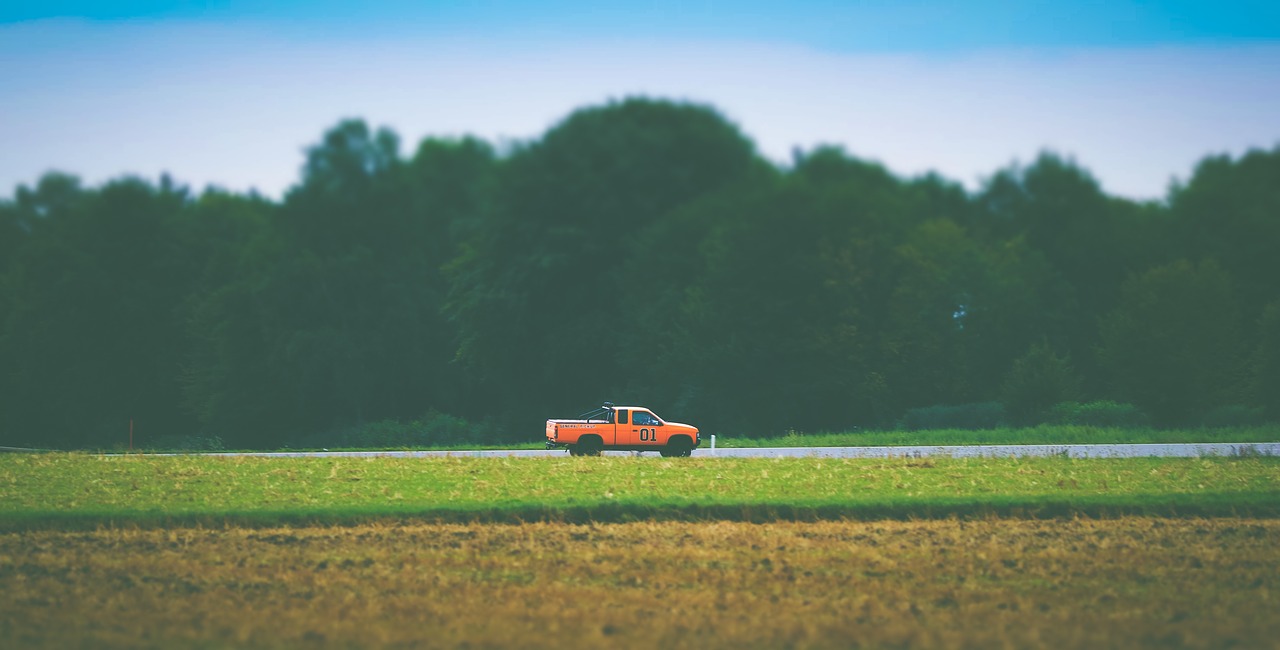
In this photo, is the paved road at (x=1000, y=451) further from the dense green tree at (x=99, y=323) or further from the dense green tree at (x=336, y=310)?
the dense green tree at (x=99, y=323)

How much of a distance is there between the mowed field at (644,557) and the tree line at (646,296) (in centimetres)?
3279

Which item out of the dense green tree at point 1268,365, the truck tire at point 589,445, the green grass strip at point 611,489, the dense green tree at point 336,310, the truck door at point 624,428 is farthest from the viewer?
the dense green tree at point 336,310

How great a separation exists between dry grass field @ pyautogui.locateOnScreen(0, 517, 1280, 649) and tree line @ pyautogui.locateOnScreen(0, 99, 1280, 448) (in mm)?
37748

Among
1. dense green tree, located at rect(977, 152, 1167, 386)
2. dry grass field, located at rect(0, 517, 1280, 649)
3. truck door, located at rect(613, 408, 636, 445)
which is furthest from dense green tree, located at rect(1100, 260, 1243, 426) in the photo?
dry grass field, located at rect(0, 517, 1280, 649)

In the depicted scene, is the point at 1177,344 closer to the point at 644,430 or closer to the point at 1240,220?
the point at 1240,220

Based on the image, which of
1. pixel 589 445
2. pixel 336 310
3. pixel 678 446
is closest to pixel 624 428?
pixel 589 445

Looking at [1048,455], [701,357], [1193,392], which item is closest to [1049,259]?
[1193,392]

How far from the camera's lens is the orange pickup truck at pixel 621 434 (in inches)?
1711

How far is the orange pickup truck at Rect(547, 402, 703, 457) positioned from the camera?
43.5m

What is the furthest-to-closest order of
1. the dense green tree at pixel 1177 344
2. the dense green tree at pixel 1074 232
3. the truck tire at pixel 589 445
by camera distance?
the dense green tree at pixel 1074 232 → the dense green tree at pixel 1177 344 → the truck tire at pixel 589 445

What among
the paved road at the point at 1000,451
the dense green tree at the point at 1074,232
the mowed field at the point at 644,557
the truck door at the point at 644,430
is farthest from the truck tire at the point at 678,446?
the dense green tree at the point at 1074,232

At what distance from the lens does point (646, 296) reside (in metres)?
74.8

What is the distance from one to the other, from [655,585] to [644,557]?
2458 mm

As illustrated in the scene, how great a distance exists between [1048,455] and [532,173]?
44.3 meters
